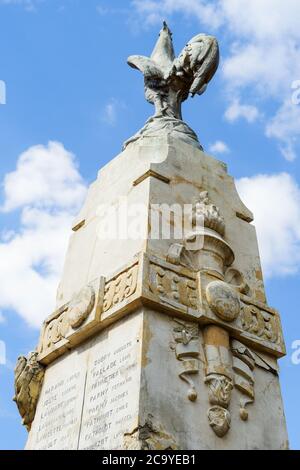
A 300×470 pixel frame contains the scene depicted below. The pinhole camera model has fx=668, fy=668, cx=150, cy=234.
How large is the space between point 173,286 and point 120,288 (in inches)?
23.0

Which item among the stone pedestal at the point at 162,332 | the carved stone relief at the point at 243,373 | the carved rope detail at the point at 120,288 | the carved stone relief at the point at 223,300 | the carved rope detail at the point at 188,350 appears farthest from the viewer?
the carved stone relief at the point at 223,300

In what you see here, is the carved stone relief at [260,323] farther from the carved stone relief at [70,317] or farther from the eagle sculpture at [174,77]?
the eagle sculpture at [174,77]

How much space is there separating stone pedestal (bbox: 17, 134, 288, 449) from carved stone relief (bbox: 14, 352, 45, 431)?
0.07m

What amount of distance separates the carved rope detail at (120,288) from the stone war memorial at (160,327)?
2cm

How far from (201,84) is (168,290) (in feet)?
13.7

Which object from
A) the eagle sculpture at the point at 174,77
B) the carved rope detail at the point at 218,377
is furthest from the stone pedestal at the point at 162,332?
the eagle sculpture at the point at 174,77

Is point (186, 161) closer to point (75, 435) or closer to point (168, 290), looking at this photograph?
point (168, 290)

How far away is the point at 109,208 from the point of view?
9.01 m

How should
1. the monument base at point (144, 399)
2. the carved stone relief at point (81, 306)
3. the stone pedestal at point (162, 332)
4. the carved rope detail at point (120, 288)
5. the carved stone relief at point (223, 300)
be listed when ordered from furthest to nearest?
the carved stone relief at point (81, 306)
the carved stone relief at point (223, 300)
the carved rope detail at point (120, 288)
the stone pedestal at point (162, 332)
the monument base at point (144, 399)

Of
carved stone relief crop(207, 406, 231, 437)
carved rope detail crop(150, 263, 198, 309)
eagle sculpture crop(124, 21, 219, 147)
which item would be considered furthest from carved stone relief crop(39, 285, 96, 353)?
eagle sculpture crop(124, 21, 219, 147)

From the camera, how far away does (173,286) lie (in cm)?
734

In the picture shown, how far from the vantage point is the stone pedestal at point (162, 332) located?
6.54 metres


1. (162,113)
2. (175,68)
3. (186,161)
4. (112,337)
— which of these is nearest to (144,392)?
(112,337)

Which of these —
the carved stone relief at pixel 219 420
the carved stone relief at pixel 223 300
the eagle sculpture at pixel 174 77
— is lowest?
the carved stone relief at pixel 219 420
